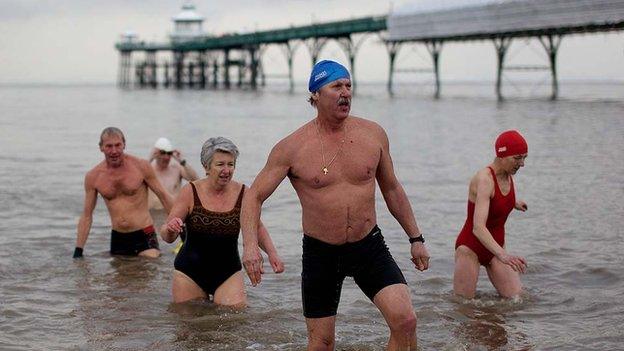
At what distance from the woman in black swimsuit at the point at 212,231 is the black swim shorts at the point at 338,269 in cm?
118

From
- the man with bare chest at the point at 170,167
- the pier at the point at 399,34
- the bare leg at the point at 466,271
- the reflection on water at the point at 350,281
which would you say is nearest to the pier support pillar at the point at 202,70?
the pier at the point at 399,34

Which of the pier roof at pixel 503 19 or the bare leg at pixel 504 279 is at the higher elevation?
the pier roof at pixel 503 19

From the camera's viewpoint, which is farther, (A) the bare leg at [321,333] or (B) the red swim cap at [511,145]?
(B) the red swim cap at [511,145]

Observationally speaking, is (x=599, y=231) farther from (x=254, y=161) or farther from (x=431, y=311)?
(x=254, y=161)

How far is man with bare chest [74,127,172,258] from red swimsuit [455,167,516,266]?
124 inches

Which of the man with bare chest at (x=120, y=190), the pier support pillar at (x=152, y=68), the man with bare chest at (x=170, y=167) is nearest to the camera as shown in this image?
the man with bare chest at (x=120, y=190)

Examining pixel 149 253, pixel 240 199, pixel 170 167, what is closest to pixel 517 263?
pixel 240 199

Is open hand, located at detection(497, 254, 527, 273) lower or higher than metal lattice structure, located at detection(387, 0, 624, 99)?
lower

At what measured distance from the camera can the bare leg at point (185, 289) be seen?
730 cm

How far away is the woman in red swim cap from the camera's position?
24.0 feet

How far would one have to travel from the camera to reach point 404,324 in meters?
5.10

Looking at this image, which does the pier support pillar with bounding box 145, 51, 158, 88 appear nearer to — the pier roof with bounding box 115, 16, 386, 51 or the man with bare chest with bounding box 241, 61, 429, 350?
the pier roof with bounding box 115, 16, 386, 51

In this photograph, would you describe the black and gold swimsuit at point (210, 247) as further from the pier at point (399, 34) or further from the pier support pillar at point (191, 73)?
the pier support pillar at point (191, 73)

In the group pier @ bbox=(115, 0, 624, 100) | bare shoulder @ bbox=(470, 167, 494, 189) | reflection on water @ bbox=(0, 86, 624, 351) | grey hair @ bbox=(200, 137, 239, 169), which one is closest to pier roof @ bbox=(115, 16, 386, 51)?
pier @ bbox=(115, 0, 624, 100)
